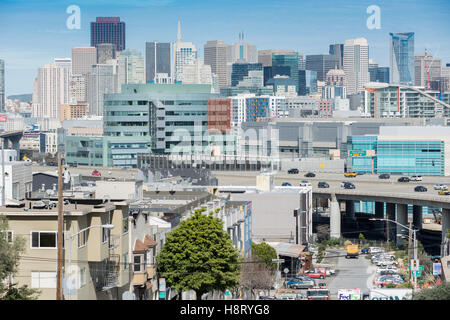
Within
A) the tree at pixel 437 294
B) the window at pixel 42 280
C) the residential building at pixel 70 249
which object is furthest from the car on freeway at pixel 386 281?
the window at pixel 42 280

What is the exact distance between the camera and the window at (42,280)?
21.5 m

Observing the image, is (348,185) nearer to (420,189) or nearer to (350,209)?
(350,209)

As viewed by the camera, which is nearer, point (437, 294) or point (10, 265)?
point (10, 265)

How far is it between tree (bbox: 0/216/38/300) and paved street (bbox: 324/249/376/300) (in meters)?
22.6

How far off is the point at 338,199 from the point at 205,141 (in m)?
68.9

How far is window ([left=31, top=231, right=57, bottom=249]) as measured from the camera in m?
21.8

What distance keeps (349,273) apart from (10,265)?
1441 inches

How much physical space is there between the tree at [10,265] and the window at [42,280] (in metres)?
0.94

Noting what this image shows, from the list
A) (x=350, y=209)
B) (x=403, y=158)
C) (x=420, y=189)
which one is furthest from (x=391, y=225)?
(x=403, y=158)

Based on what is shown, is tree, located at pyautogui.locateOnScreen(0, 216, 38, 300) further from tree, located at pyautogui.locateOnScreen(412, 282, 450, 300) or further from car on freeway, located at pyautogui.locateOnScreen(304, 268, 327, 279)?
car on freeway, located at pyautogui.locateOnScreen(304, 268, 327, 279)

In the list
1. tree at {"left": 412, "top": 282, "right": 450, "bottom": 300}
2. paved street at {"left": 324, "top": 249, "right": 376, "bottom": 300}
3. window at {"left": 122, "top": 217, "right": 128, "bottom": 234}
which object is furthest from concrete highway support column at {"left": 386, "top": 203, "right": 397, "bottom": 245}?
tree at {"left": 412, "top": 282, "right": 450, "bottom": 300}

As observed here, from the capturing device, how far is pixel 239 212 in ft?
150

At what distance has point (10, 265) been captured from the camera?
1961cm
